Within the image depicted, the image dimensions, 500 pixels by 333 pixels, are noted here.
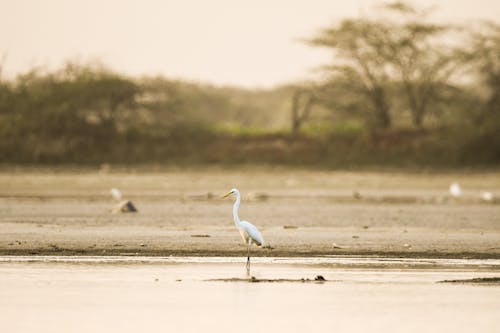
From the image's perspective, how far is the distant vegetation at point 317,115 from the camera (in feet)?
119

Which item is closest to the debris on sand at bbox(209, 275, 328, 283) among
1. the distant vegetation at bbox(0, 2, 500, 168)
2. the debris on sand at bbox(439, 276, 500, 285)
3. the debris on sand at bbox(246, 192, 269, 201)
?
the debris on sand at bbox(439, 276, 500, 285)

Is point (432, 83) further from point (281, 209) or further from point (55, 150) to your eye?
point (281, 209)

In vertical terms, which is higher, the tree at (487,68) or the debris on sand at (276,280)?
the tree at (487,68)

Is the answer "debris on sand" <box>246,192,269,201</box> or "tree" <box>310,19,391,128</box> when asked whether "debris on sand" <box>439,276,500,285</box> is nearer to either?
"debris on sand" <box>246,192,269,201</box>

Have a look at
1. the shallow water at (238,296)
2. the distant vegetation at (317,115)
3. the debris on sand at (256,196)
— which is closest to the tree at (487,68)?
the distant vegetation at (317,115)

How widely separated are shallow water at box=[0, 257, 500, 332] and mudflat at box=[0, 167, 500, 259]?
135cm

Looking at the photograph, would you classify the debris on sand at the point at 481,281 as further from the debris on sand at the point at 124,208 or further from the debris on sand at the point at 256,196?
the debris on sand at the point at 256,196

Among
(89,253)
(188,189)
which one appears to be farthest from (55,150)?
(89,253)

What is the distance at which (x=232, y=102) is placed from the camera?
45.1m

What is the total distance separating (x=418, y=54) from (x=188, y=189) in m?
13.5

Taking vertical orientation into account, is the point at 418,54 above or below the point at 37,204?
above

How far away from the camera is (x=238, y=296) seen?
12.8 m

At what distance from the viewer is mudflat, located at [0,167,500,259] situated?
55.3ft

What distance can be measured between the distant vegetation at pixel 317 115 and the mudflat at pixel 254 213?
1.87 m
